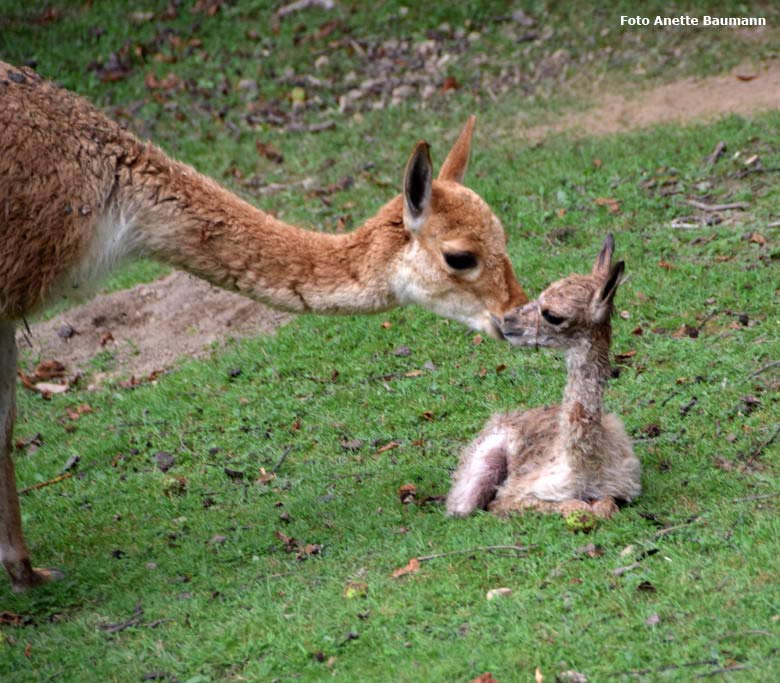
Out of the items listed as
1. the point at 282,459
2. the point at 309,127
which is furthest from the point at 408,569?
the point at 309,127

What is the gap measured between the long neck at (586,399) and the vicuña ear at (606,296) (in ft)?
0.36

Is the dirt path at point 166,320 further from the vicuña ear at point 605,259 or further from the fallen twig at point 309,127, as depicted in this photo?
the vicuña ear at point 605,259

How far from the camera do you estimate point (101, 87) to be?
43.5 feet

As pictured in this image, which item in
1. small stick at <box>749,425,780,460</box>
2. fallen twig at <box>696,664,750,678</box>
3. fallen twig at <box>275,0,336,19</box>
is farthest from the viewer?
fallen twig at <box>275,0,336,19</box>

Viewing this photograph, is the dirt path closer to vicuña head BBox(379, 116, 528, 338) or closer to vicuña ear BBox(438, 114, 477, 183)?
vicuña ear BBox(438, 114, 477, 183)

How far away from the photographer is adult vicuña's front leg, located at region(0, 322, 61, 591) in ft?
19.5

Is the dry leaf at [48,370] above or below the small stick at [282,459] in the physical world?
below

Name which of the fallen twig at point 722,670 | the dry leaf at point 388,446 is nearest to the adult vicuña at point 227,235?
the dry leaf at point 388,446

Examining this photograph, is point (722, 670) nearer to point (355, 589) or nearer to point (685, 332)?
point (355, 589)

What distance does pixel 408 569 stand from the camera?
5332mm

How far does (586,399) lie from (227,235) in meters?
1.85

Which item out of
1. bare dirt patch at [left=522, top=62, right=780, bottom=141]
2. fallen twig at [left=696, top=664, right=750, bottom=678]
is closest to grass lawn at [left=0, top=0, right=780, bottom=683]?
fallen twig at [left=696, top=664, right=750, bottom=678]

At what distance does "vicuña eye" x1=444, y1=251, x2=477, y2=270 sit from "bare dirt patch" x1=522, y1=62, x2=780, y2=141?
5.85 metres

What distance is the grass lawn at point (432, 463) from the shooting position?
471 centimetres
